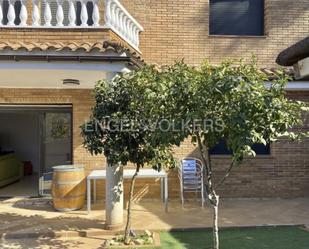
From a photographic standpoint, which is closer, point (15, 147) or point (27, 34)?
point (27, 34)

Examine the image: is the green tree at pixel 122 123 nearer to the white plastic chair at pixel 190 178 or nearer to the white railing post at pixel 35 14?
the white railing post at pixel 35 14

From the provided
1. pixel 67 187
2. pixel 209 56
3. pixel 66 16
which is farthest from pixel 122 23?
pixel 67 187

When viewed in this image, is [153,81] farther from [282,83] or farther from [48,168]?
[48,168]

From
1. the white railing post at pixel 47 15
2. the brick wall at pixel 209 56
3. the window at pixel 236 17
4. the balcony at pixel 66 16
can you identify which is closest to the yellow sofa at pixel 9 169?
the brick wall at pixel 209 56

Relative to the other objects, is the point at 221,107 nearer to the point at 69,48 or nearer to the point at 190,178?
the point at 69,48

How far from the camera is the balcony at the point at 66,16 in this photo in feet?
28.7

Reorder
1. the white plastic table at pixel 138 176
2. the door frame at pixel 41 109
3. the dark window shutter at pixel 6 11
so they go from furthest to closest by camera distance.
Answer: the door frame at pixel 41 109 < the dark window shutter at pixel 6 11 < the white plastic table at pixel 138 176

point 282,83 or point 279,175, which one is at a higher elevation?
point 282,83

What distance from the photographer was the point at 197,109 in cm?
498

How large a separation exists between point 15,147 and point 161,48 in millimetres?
9753

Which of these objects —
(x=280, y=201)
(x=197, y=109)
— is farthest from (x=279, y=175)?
(x=197, y=109)

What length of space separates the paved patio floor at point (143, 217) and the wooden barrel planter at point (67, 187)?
23 centimetres

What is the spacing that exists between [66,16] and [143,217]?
520cm

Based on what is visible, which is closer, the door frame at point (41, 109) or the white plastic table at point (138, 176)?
the white plastic table at point (138, 176)
